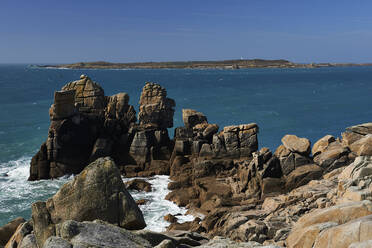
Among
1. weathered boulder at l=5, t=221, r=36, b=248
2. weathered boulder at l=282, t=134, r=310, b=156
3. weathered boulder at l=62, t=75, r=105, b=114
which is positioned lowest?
weathered boulder at l=5, t=221, r=36, b=248

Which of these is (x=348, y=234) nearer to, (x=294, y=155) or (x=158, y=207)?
(x=294, y=155)

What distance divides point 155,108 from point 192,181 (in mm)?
15486

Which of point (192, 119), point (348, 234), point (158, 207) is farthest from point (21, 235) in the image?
point (192, 119)

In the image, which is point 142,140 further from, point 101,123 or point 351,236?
point 351,236

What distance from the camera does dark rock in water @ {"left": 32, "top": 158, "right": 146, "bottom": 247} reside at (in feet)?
54.0

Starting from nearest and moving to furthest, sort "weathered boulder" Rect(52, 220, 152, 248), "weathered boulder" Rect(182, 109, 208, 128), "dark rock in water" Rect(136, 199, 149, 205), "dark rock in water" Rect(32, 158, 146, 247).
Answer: "weathered boulder" Rect(52, 220, 152, 248) < "dark rock in water" Rect(32, 158, 146, 247) < "dark rock in water" Rect(136, 199, 149, 205) < "weathered boulder" Rect(182, 109, 208, 128)

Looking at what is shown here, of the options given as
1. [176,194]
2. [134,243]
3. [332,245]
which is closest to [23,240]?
[134,243]

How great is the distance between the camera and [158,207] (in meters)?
36.1

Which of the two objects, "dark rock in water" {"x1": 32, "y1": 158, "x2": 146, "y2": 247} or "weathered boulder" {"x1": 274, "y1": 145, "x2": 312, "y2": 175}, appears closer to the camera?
"dark rock in water" {"x1": 32, "y1": 158, "x2": 146, "y2": 247}

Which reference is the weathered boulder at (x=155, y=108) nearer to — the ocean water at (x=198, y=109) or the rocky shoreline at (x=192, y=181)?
the rocky shoreline at (x=192, y=181)

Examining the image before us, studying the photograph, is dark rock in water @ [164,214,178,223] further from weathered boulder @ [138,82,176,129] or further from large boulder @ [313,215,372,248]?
weathered boulder @ [138,82,176,129]

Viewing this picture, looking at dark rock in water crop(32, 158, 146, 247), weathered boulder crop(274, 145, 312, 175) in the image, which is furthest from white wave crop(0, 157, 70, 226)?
weathered boulder crop(274, 145, 312, 175)

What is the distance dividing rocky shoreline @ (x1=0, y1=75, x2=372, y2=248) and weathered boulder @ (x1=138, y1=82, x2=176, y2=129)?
0.50ft

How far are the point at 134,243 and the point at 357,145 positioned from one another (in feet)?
89.4
